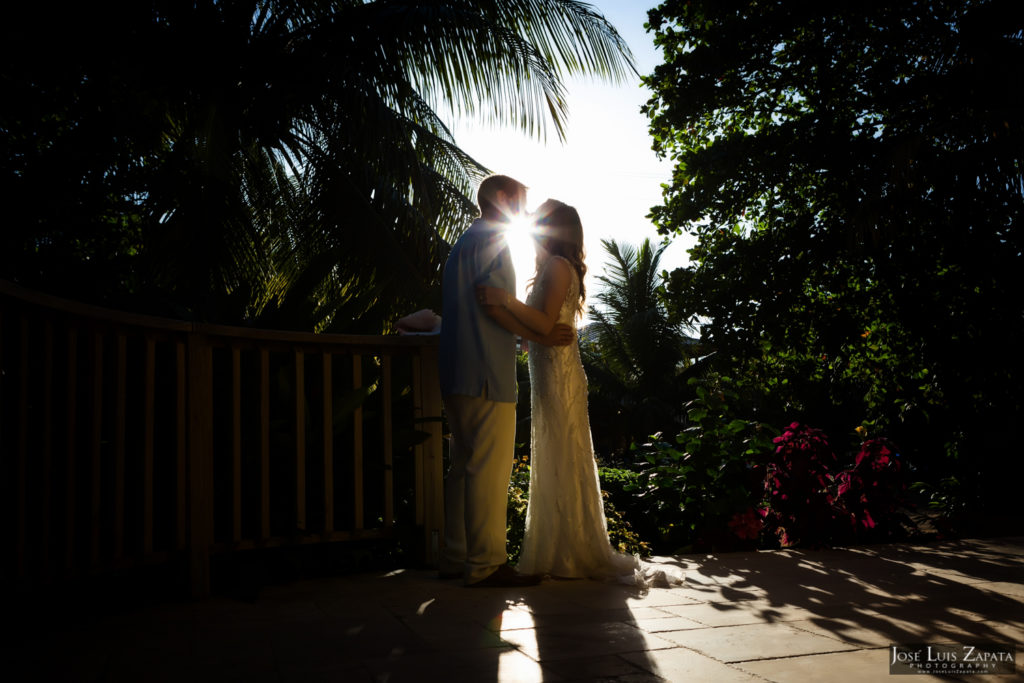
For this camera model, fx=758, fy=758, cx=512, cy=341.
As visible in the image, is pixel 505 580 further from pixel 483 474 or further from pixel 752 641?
pixel 752 641

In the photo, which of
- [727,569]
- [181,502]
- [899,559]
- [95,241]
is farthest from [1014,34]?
[95,241]

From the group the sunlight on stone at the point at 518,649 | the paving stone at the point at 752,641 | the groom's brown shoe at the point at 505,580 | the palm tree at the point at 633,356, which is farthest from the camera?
the palm tree at the point at 633,356

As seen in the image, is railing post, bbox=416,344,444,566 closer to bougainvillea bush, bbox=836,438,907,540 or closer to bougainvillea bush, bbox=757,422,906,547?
bougainvillea bush, bbox=757,422,906,547

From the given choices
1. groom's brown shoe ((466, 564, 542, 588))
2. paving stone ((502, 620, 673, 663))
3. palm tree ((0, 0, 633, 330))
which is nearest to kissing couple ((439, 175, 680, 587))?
groom's brown shoe ((466, 564, 542, 588))

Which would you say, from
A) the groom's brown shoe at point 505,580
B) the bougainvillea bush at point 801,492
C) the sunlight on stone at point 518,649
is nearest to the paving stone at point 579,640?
the sunlight on stone at point 518,649

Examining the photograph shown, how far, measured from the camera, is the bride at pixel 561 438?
377cm

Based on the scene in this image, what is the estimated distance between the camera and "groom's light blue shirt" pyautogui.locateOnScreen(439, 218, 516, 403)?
357cm

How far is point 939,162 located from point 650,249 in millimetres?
18946

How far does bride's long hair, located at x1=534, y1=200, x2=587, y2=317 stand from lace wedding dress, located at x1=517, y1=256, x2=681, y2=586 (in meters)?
0.12

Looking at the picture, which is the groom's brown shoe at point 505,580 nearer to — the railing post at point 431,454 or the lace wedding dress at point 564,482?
the lace wedding dress at point 564,482

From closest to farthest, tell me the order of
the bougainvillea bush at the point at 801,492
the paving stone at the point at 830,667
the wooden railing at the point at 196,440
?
the paving stone at the point at 830,667 < the wooden railing at the point at 196,440 < the bougainvillea bush at the point at 801,492

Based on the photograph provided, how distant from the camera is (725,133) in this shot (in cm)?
995

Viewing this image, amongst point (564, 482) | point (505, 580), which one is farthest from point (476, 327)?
point (505, 580)

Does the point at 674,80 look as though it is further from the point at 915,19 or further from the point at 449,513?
the point at 449,513
